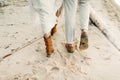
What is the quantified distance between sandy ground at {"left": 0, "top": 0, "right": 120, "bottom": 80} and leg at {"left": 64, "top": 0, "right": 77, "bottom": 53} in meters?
0.14

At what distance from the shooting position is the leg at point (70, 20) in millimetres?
3746

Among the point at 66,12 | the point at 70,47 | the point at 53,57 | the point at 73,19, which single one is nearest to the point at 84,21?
the point at 73,19

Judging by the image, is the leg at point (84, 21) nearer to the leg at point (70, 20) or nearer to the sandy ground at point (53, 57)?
the leg at point (70, 20)

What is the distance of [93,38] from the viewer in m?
4.42

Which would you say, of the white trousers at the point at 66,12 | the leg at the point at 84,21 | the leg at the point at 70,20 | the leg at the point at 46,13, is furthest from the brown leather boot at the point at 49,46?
the leg at the point at 84,21

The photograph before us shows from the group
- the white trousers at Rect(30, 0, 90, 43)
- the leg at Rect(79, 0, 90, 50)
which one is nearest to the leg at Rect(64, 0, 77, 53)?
the white trousers at Rect(30, 0, 90, 43)

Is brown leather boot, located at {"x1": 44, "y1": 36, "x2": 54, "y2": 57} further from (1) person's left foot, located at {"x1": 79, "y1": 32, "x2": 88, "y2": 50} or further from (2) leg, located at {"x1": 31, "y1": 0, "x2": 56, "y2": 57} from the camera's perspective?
(1) person's left foot, located at {"x1": 79, "y1": 32, "x2": 88, "y2": 50}

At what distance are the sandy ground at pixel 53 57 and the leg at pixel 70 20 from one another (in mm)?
140

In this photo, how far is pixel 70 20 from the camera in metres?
3.83

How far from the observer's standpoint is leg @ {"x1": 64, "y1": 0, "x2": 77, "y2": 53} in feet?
12.3

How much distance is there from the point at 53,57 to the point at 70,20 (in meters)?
0.53

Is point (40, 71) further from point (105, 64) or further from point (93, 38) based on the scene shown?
point (93, 38)

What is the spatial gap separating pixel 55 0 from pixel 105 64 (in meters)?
1.03

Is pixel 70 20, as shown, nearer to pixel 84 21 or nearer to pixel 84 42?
pixel 84 21
